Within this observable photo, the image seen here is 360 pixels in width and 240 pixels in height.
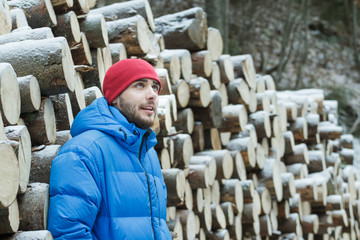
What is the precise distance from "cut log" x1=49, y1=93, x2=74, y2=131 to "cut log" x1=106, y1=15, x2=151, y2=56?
3.82 feet

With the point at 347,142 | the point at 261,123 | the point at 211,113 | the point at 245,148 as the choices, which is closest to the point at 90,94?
the point at 211,113

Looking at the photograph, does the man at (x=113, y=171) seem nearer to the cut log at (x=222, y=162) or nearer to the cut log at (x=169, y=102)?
the cut log at (x=169, y=102)

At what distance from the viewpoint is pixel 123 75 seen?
7.90 ft

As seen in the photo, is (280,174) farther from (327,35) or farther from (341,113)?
(327,35)

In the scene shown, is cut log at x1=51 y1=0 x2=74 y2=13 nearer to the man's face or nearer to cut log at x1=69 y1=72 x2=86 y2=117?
cut log at x1=69 y1=72 x2=86 y2=117

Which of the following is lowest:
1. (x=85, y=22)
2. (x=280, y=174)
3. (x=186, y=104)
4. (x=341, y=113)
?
(x=341, y=113)

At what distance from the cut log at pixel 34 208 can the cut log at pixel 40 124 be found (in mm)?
357

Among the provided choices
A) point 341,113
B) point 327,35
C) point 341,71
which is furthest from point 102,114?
point 327,35

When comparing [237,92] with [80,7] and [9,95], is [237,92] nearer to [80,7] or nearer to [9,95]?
[80,7]

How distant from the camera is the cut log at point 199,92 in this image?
4246 mm

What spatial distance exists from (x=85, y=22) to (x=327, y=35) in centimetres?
1453

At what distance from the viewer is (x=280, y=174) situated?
5.49 m

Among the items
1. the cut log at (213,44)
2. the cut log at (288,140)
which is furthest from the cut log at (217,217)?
the cut log at (288,140)

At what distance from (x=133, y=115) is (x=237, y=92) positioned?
273 centimetres
